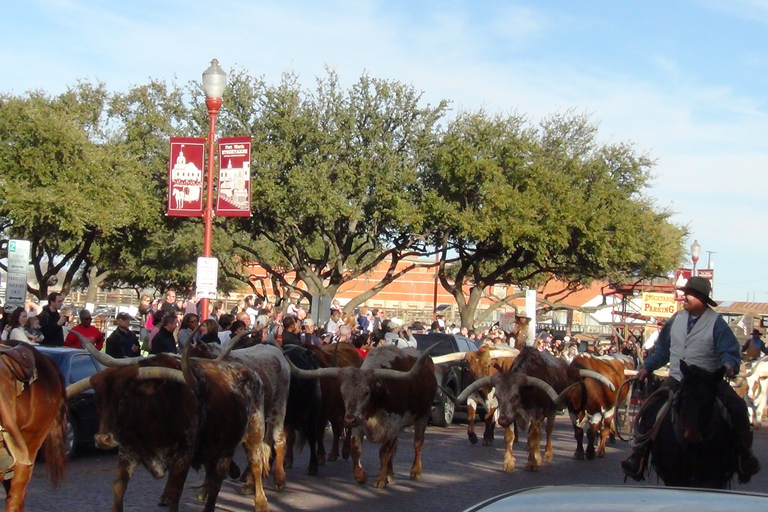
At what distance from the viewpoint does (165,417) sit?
8.02 meters

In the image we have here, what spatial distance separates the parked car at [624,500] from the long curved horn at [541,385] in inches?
372

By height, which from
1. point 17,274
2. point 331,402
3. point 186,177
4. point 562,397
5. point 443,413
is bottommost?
point 443,413

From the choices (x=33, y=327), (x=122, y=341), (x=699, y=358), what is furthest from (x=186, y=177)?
(x=699, y=358)

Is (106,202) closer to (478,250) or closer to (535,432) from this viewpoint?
(478,250)

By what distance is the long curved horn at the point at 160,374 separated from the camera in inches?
315

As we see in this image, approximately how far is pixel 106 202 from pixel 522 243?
53.2ft

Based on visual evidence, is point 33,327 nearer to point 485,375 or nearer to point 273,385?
point 273,385

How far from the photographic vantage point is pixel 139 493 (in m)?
10.5

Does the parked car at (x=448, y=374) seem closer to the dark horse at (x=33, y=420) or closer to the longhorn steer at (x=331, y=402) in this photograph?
the longhorn steer at (x=331, y=402)

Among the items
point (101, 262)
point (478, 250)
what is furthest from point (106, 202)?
point (478, 250)

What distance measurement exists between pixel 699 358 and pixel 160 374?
4393mm

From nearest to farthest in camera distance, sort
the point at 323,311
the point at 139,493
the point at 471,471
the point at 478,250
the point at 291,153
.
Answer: the point at 139,493 < the point at 471,471 < the point at 323,311 < the point at 291,153 < the point at 478,250

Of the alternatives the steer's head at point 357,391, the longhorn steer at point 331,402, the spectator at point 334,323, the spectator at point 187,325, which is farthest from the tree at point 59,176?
the steer's head at point 357,391

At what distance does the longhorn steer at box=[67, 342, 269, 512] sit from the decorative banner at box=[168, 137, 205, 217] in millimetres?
11776
